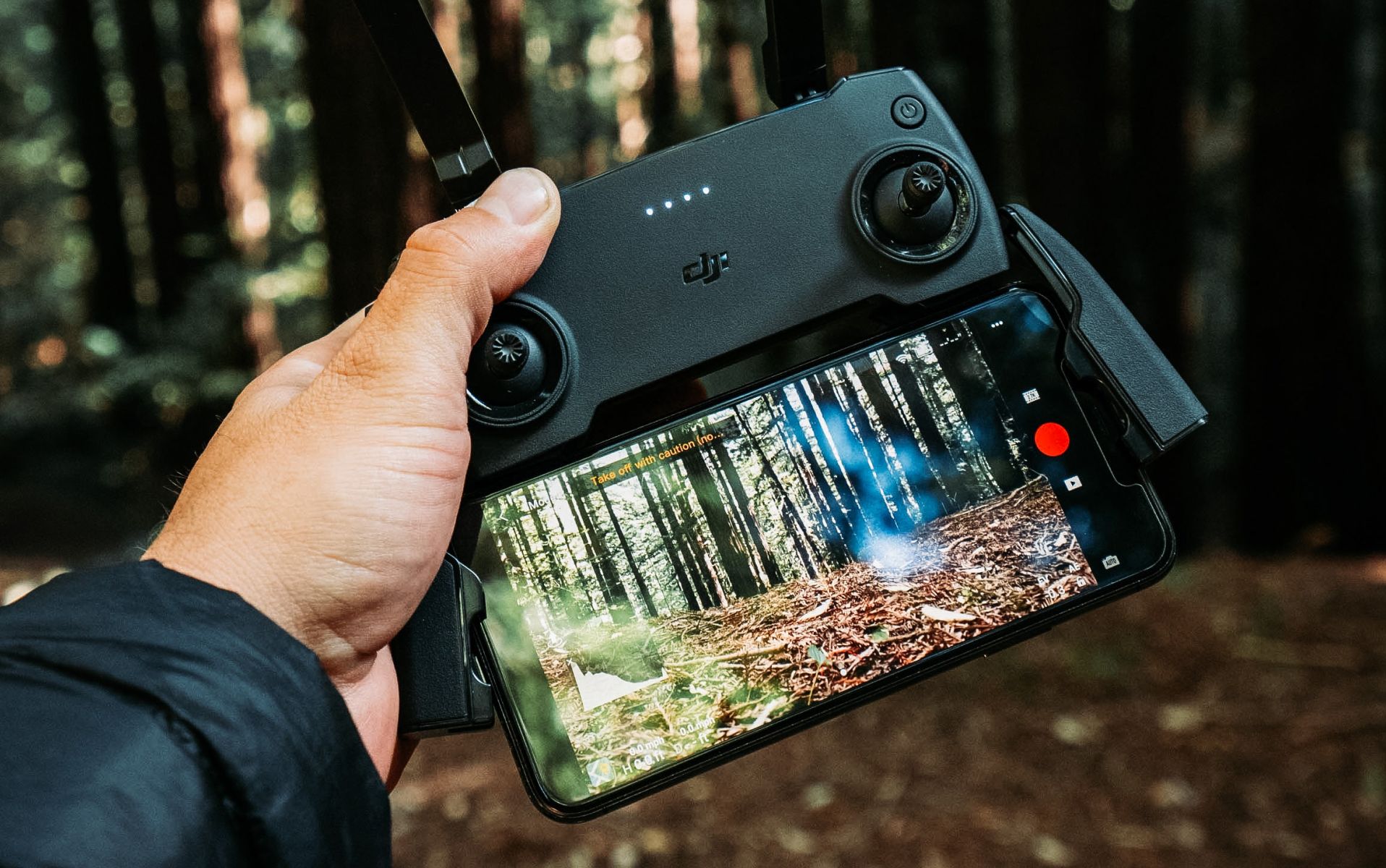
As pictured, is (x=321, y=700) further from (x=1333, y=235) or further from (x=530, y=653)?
(x=1333, y=235)

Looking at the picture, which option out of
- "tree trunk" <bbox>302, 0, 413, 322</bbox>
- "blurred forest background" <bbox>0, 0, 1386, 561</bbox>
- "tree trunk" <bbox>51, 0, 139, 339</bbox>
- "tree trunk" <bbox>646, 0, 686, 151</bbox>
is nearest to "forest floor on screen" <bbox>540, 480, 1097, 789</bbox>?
"blurred forest background" <bbox>0, 0, 1386, 561</bbox>

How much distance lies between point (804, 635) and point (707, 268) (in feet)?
1.69

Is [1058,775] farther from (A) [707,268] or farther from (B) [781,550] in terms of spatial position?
(A) [707,268]

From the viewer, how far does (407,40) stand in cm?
114

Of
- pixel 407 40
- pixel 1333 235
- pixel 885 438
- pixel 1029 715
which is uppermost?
pixel 407 40

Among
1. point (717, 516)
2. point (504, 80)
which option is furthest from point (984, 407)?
point (504, 80)

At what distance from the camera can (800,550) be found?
1.25 metres

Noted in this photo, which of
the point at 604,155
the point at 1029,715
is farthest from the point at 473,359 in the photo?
the point at 604,155

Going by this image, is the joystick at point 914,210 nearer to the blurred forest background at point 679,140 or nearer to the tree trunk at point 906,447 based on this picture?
the tree trunk at point 906,447

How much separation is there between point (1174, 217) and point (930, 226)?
4.21 metres

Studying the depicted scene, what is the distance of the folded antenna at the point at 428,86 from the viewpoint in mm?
1133

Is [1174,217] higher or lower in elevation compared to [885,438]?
lower

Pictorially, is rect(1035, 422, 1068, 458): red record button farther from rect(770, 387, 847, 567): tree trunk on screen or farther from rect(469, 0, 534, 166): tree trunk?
rect(469, 0, 534, 166): tree trunk

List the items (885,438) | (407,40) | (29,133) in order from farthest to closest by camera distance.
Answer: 1. (29,133)
2. (885,438)
3. (407,40)
